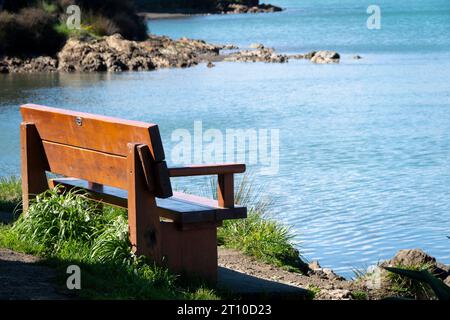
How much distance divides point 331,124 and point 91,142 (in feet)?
52.9

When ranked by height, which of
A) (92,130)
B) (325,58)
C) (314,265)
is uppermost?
(92,130)

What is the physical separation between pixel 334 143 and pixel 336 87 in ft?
39.9

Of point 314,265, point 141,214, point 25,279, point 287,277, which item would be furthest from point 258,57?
point 25,279

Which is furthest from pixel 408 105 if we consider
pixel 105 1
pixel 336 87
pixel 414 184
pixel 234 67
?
pixel 105 1

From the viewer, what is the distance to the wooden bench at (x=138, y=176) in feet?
23.0

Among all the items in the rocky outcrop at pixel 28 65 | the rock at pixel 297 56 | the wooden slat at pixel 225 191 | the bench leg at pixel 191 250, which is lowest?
the rock at pixel 297 56

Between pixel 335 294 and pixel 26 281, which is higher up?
pixel 26 281

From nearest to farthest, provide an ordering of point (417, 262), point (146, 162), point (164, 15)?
point (146, 162) < point (417, 262) < point (164, 15)

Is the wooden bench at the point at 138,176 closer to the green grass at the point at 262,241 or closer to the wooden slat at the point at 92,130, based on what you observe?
the wooden slat at the point at 92,130

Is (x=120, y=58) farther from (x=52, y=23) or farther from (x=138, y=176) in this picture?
(x=138, y=176)

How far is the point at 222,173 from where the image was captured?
7.56 metres

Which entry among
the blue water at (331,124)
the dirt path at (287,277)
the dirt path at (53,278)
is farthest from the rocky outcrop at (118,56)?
the dirt path at (53,278)

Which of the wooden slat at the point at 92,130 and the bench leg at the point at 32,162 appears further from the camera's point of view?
the bench leg at the point at 32,162
